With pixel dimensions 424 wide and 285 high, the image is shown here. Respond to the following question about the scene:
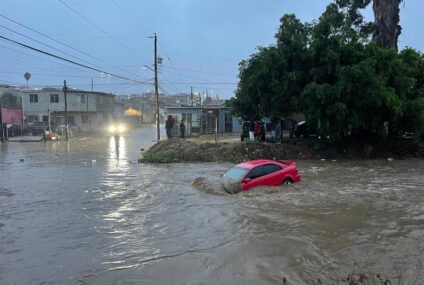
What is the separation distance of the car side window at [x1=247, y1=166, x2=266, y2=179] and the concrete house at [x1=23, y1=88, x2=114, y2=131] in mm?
44866

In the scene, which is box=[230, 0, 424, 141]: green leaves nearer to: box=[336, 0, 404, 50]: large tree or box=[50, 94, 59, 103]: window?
box=[336, 0, 404, 50]: large tree

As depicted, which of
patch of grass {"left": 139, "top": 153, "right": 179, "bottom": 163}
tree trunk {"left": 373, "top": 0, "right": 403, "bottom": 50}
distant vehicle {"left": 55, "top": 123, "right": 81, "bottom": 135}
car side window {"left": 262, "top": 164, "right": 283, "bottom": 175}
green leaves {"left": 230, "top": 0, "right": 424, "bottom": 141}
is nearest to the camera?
car side window {"left": 262, "top": 164, "right": 283, "bottom": 175}

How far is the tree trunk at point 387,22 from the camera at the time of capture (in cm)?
3350

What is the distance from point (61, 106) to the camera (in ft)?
204

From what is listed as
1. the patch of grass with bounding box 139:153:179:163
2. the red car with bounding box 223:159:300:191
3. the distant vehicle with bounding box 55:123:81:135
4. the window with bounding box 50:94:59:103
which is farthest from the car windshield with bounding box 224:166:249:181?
the window with bounding box 50:94:59:103

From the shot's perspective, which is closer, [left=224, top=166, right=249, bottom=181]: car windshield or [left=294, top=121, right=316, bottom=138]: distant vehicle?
[left=224, top=166, right=249, bottom=181]: car windshield

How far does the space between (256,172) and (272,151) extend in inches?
506

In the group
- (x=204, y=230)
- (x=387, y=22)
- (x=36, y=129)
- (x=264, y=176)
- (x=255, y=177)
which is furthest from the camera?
(x=36, y=129)

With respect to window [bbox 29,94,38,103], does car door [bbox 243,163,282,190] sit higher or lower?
lower

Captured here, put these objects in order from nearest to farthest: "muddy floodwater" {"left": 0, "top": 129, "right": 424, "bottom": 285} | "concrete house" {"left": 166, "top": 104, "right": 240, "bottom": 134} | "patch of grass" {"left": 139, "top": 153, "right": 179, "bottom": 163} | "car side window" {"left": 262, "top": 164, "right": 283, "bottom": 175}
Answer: "muddy floodwater" {"left": 0, "top": 129, "right": 424, "bottom": 285}
"car side window" {"left": 262, "top": 164, "right": 283, "bottom": 175}
"patch of grass" {"left": 139, "top": 153, "right": 179, "bottom": 163}
"concrete house" {"left": 166, "top": 104, "right": 240, "bottom": 134}

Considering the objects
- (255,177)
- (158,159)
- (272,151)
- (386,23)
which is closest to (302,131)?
(272,151)

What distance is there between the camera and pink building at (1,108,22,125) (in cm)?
5732

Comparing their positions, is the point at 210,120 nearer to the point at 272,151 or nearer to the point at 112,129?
the point at 272,151

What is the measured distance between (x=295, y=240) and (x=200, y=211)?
437 centimetres
